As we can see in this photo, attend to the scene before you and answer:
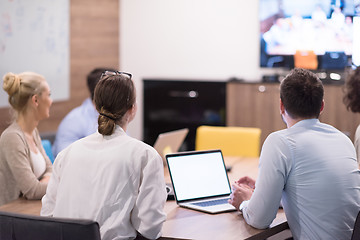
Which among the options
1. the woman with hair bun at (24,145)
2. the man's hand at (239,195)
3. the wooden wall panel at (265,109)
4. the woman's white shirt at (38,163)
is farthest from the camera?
the wooden wall panel at (265,109)

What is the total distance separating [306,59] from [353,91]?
2.95 m

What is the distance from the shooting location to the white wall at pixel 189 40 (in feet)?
22.5

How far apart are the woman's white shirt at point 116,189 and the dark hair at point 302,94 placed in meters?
0.64

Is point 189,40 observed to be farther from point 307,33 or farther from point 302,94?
point 302,94

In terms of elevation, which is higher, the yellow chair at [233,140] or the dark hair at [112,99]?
the dark hair at [112,99]

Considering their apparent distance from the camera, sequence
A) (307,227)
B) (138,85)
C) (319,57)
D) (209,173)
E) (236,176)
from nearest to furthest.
Answer: (307,227) → (209,173) → (236,176) → (319,57) → (138,85)

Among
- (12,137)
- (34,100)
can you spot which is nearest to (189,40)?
(34,100)

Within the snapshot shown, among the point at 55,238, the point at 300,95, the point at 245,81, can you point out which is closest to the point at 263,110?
the point at 245,81

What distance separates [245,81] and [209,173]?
3.59 m

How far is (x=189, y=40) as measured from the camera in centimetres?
716

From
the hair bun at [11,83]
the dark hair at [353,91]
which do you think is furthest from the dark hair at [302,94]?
the hair bun at [11,83]

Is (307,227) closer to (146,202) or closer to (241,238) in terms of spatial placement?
(241,238)

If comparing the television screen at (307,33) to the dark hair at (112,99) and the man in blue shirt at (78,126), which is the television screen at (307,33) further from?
the dark hair at (112,99)

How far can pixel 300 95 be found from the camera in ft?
8.52
